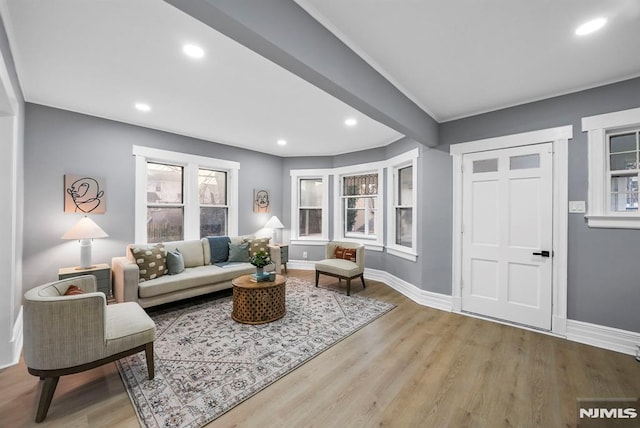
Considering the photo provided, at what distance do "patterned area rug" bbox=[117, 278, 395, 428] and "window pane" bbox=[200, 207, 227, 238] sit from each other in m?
1.46

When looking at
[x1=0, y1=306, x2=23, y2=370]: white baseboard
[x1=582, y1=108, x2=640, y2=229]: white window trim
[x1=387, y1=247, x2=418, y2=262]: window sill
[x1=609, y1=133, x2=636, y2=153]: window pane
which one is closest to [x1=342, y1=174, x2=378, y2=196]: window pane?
[x1=387, y1=247, x2=418, y2=262]: window sill

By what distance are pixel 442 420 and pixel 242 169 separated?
15.8 ft

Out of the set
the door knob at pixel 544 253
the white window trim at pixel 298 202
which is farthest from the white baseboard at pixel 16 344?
the door knob at pixel 544 253

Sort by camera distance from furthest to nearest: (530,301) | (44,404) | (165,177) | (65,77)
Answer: (165,177) → (530,301) → (65,77) → (44,404)

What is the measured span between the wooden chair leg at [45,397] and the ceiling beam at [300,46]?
240cm

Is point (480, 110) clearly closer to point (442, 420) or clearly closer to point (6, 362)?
point (442, 420)

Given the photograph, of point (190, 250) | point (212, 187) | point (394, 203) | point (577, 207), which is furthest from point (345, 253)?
point (577, 207)

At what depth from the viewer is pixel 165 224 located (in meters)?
4.37

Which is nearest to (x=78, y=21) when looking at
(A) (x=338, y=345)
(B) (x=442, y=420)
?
(A) (x=338, y=345)

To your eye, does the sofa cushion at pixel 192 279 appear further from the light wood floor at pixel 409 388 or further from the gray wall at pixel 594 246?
the gray wall at pixel 594 246

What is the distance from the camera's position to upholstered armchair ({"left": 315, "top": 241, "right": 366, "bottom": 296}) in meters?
4.21

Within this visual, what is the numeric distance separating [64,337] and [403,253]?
4.03 metres

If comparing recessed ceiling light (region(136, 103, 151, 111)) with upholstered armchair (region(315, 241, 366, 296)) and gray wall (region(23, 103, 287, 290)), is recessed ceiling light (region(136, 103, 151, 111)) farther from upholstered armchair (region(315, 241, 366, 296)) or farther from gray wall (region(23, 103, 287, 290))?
upholstered armchair (region(315, 241, 366, 296))

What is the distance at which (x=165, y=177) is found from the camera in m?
4.38
